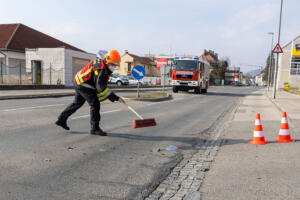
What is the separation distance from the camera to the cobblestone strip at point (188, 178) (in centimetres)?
325

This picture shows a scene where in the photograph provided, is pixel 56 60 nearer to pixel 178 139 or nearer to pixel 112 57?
pixel 112 57

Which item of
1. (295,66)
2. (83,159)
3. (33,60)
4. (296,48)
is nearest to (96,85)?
(83,159)

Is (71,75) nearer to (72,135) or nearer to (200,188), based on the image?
(72,135)

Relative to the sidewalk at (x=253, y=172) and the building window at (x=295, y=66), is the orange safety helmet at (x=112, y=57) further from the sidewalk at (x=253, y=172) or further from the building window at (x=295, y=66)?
the building window at (x=295, y=66)

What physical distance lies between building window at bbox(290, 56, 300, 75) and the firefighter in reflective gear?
56.7m

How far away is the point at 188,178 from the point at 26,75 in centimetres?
2555

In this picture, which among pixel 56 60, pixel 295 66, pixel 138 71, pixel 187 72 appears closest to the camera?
pixel 138 71

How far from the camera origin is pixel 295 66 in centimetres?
5456

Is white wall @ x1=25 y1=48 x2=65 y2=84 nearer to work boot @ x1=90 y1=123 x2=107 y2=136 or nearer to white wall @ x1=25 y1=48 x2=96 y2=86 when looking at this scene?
white wall @ x1=25 y1=48 x2=96 y2=86

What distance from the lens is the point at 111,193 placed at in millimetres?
3209

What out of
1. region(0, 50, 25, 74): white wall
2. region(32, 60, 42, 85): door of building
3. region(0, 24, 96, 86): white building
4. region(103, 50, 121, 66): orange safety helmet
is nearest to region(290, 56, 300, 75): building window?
region(0, 24, 96, 86): white building

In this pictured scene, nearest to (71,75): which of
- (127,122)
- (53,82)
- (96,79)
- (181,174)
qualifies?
(53,82)

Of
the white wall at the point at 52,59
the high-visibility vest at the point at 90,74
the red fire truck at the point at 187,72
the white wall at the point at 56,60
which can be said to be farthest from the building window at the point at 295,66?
the high-visibility vest at the point at 90,74

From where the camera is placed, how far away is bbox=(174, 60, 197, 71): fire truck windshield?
2527 centimetres
